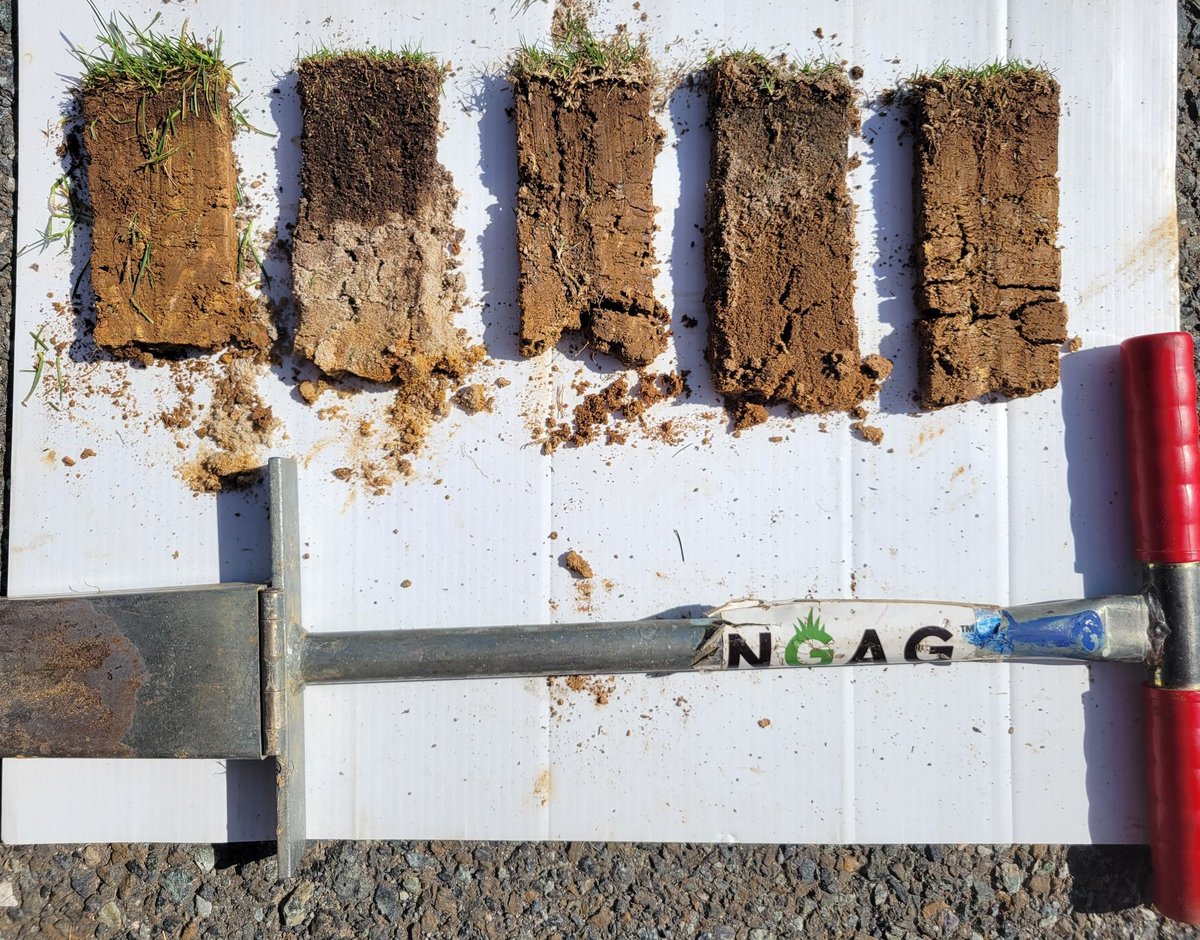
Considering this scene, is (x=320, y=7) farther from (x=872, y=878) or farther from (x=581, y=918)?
(x=872, y=878)

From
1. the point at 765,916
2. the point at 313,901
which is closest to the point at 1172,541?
the point at 765,916

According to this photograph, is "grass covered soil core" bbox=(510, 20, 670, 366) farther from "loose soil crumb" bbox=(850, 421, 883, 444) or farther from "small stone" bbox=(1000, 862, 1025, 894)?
"small stone" bbox=(1000, 862, 1025, 894)

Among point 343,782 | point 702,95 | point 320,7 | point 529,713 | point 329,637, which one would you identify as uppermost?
point 320,7

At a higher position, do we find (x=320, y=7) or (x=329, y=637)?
(x=320, y=7)

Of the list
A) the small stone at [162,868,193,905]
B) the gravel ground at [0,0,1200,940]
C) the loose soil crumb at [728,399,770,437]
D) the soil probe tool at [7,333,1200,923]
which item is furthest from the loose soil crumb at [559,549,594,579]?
the small stone at [162,868,193,905]

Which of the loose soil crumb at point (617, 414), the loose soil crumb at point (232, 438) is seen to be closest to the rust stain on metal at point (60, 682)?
the loose soil crumb at point (232, 438)

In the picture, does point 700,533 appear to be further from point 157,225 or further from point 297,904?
point 157,225
